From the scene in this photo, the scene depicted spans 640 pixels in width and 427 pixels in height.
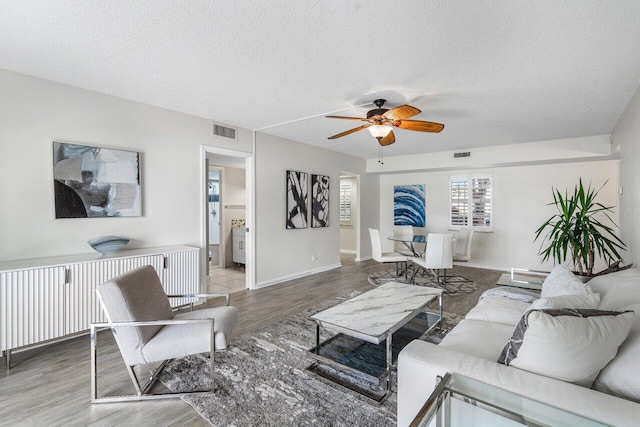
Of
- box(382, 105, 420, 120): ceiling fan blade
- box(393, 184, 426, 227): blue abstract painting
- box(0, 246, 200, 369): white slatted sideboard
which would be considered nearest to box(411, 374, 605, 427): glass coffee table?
box(382, 105, 420, 120): ceiling fan blade

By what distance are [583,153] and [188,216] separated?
6223 mm

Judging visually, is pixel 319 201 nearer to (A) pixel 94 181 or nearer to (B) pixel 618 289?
(A) pixel 94 181

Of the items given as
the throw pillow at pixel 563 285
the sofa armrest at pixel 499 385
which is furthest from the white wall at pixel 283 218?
the throw pillow at pixel 563 285

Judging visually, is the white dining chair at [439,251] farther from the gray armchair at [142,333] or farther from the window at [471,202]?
the gray armchair at [142,333]

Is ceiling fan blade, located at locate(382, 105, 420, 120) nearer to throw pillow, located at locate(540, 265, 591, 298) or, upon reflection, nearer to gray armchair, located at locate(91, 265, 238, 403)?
throw pillow, located at locate(540, 265, 591, 298)

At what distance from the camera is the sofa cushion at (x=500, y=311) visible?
2246mm

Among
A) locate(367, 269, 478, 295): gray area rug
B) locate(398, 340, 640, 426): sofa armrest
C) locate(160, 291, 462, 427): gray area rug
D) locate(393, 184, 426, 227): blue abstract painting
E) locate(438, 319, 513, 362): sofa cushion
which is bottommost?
locate(160, 291, 462, 427): gray area rug

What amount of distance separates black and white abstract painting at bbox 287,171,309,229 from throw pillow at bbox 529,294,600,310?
409cm

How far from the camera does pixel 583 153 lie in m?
4.93

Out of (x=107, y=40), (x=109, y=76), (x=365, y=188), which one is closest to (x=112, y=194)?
(x=109, y=76)

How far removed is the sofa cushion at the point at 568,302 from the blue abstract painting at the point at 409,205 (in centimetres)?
571

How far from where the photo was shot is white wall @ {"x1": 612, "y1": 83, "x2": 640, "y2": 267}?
2.95m

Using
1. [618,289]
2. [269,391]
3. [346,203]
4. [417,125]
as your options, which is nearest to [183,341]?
[269,391]

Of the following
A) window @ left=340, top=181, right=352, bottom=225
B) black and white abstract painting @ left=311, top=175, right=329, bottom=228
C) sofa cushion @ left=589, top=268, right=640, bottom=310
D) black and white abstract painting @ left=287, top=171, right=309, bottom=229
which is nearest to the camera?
sofa cushion @ left=589, top=268, right=640, bottom=310
